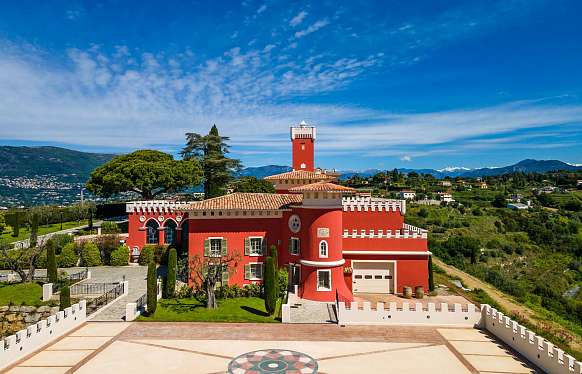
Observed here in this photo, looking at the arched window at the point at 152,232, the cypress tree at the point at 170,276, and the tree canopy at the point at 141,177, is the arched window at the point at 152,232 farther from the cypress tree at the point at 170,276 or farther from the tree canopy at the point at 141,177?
the cypress tree at the point at 170,276

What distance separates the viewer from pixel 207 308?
79.9 ft

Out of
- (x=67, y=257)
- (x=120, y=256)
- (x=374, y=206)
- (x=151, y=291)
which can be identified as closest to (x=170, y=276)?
(x=151, y=291)

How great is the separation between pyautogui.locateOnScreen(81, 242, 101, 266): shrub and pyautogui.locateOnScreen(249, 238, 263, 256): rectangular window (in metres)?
16.0

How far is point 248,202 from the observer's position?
2930cm

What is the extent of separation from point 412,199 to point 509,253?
3301 centimetres

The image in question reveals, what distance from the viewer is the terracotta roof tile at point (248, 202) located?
28094 mm

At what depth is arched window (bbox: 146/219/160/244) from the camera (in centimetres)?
3646

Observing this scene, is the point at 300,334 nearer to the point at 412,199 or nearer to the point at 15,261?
the point at 15,261

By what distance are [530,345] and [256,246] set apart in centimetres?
1768

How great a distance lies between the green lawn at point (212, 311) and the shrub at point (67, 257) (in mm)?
13883

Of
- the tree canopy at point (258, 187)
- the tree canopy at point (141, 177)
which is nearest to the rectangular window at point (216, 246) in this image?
the tree canopy at point (258, 187)

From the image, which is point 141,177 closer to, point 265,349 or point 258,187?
point 258,187

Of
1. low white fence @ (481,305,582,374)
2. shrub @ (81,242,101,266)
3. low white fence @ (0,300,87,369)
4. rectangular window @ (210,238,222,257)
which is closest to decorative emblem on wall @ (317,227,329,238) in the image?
rectangular window @ (210,238,222,257)

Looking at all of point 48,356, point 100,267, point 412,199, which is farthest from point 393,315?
point 412,199
